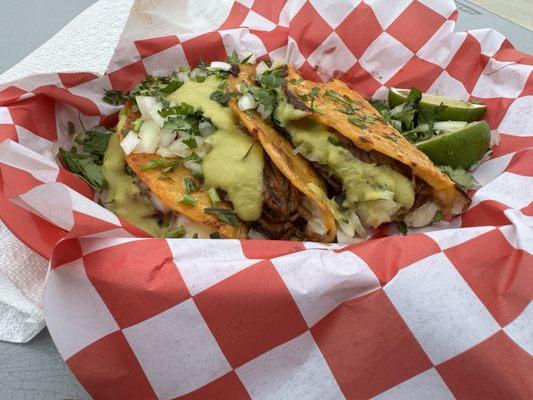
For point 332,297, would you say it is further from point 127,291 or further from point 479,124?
point 479,124

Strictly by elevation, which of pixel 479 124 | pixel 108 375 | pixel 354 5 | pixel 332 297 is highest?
pixel 354 5

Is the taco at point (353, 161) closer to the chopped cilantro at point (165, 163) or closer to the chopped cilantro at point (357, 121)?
the chopped cilantro at point (357, 121)

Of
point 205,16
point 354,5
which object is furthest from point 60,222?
point 354,5

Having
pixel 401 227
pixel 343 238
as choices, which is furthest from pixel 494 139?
pixel 343 238

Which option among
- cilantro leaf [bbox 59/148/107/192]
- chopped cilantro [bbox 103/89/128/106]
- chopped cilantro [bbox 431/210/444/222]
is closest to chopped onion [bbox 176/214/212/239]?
cilantro leaf [bbox 59/148/107/192]

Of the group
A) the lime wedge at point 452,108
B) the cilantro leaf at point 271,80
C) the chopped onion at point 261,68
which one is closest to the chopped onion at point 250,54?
the chopped onion at point 261,68

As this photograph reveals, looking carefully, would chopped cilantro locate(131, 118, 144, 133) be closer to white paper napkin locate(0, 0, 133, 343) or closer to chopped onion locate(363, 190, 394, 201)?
white paper napkin locate(0, 0, 133, 343)
